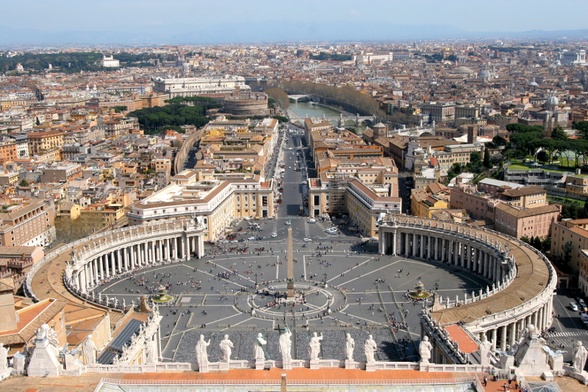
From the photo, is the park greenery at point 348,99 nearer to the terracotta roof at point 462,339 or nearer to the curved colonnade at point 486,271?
the curved colonnade at point 486,271

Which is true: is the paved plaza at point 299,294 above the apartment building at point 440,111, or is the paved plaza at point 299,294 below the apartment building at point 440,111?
below

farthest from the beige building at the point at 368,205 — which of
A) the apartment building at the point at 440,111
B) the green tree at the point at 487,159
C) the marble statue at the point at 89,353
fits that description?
the apartment building at the point at 440,111

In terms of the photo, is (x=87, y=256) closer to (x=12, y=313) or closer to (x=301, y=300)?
(x=301, y=300)

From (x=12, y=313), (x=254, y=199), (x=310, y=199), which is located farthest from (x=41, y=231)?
(x=12, y=313)

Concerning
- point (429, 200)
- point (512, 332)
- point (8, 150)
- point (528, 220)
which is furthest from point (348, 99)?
point (512, 332)

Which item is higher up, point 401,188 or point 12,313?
point 12,313

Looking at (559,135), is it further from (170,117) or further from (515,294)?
(170,117)
